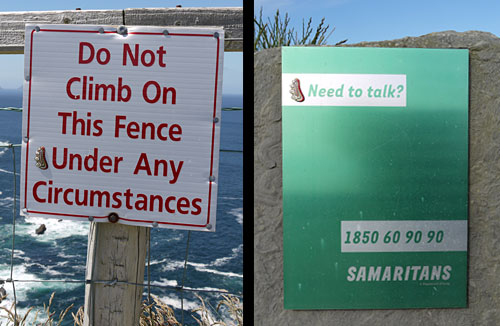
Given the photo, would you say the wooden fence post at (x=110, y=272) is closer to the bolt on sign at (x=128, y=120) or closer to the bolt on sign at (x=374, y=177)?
the bolt on sign at (x=128, y=120)

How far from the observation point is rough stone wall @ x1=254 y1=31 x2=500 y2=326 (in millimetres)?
2332

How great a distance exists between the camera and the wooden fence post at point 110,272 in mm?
1821

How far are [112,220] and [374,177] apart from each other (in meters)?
1.35

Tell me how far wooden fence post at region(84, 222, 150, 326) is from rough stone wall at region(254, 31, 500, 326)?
2.48ft

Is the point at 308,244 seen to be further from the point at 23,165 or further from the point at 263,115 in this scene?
the point at 23,165

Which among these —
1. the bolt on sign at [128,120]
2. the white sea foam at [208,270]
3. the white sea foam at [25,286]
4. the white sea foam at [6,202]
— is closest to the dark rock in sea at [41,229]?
the white sea foam at [25,286]

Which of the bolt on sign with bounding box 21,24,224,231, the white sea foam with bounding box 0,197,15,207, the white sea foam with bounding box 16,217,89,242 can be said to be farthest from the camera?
the white sea foam with bounding box 0,197,15,207

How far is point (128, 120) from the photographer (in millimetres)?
1685

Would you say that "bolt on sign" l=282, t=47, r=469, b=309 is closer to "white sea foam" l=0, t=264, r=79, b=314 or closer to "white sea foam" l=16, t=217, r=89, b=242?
"white sea foam" l=0, t=264, r=79, b=314

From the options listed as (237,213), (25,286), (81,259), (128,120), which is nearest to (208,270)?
(81,259)

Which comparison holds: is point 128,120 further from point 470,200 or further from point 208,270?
point 208,270

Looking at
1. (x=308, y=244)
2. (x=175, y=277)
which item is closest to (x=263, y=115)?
(x=308, y=244)

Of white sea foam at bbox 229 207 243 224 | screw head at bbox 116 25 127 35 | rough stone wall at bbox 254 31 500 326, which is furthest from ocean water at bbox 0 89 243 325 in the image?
screw head at bbox 116 25 127 35

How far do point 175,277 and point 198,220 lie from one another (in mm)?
34072
